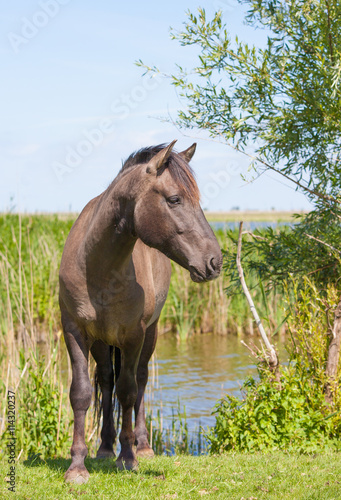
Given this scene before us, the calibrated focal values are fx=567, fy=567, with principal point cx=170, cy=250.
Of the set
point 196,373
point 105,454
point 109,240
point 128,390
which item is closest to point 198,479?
point 128,390

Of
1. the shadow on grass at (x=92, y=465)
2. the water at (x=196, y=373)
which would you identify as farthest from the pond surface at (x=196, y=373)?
the shadow on grass at (x=92, y=465)

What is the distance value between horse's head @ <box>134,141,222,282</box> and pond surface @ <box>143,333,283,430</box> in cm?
377

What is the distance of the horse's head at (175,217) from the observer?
139 inches

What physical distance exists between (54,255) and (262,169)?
699cm

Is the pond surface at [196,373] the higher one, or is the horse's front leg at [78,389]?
the horse's front leg at [78,389]

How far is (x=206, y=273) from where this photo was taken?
138 inches

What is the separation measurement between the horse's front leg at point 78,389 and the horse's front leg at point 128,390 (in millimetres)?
326

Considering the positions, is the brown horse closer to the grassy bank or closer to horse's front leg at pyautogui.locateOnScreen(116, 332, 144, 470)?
horse's front leg at pyautogui.locateOnScreen(116, 332, 144, 470)

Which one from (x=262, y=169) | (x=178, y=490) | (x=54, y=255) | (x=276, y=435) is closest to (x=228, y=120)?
(x=262, y=169)

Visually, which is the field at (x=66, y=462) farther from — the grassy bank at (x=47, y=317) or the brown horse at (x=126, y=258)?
the brown horse at (x=126, y=258)

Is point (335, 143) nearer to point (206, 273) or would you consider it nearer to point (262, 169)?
point (262, 169)

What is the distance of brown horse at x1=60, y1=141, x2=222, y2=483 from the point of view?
3.60 m

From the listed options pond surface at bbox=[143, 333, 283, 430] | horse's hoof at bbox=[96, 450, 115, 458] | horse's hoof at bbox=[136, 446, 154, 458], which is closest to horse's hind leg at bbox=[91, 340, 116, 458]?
horse's hoof at bbox=[96, 450, 115, 458]

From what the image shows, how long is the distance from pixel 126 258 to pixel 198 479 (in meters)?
1.76
